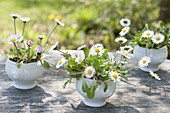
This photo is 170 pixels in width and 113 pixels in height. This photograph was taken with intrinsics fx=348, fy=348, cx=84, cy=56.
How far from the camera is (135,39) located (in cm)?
190

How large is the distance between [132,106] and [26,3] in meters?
4.38

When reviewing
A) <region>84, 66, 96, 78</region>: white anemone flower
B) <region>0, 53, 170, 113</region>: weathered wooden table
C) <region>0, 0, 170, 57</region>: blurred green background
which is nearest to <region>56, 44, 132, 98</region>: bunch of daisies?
<region>84, 66, 96, 78</region>: white anemone flower

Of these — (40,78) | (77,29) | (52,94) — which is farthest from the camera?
(77,29)

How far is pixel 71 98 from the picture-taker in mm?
1568

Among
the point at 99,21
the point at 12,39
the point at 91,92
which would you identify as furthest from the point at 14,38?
the point at 99,21

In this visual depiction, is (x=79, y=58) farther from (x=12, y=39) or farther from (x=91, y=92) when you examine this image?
(x=12, y=39)

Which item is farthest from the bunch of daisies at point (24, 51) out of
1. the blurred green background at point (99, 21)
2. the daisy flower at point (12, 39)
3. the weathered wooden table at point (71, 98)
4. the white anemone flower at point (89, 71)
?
the blurred green background at point (99, 21)

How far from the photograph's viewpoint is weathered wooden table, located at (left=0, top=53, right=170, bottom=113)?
4.82 feet

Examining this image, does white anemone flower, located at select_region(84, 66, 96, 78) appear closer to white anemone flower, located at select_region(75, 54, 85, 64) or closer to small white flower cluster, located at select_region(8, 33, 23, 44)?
white anemone flower, located at select_region(75, 54, 85, 64)

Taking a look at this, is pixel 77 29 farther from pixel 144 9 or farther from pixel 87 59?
pixel 87 59

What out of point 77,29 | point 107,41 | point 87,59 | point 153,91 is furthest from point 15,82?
point 77,29

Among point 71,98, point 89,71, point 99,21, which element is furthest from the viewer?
point 99,21

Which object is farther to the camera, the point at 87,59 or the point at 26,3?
the point at 26,3

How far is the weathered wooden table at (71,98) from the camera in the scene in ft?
4.82
